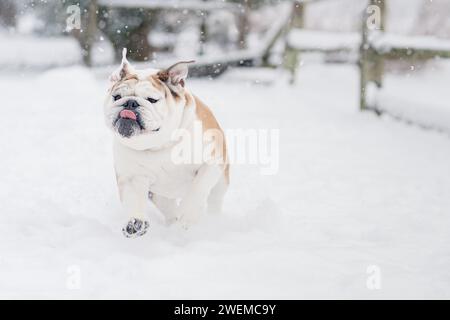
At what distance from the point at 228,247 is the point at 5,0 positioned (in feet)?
40.8

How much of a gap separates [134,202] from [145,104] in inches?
21.2

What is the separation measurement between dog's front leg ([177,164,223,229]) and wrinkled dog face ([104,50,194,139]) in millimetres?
382

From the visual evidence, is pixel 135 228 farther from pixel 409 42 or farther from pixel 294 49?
pixel 294 49

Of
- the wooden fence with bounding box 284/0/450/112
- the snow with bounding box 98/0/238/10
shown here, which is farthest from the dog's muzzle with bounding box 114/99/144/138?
the snow with bounding box 98/0/238/10

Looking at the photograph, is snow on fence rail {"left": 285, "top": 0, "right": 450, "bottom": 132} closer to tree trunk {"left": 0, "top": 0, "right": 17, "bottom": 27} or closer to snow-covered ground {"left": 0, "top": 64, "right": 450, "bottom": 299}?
snow-covered ground {"left": 0, "top": 64, "right": 450, "bottom": 299}

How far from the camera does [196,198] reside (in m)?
3.38

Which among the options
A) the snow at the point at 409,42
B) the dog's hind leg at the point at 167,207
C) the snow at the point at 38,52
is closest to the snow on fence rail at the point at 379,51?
the snow at the point at 409,42

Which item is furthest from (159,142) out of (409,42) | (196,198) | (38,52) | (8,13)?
(8,13)

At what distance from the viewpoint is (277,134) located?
20.8 ft

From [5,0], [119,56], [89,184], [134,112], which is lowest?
[89,184]

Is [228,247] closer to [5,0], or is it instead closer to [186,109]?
[186,109]

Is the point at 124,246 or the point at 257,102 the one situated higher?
the point at 257,102
